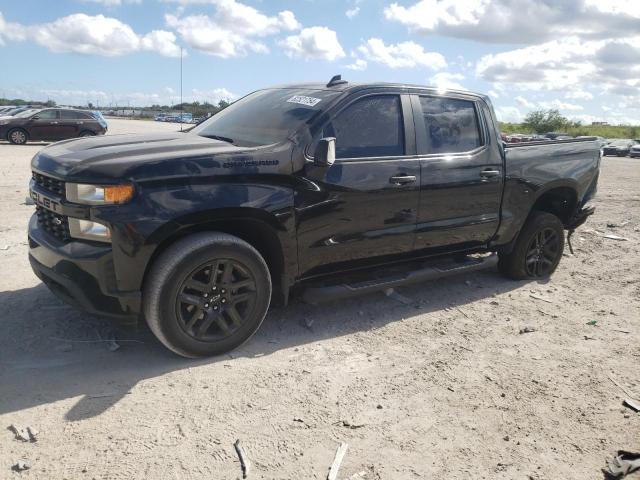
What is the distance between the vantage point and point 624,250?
706 cm

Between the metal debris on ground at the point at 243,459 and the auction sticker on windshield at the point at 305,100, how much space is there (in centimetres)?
243

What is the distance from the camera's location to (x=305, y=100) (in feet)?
13.4

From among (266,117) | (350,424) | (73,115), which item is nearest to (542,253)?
(266,117)

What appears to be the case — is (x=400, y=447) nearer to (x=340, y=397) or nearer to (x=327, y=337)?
(x=340, y=397)

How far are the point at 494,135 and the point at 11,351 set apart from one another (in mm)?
4242

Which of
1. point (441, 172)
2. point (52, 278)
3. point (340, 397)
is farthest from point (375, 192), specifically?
point (52, 278)

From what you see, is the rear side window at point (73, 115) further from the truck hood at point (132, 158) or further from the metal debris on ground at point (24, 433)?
the metal debris on ground at point (24, 433)

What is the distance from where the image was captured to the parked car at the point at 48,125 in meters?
19.8

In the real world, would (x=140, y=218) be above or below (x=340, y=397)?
above

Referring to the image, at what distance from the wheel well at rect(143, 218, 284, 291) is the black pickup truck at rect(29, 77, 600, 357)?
0.01 m

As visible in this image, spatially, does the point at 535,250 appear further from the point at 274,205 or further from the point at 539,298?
the point at 274,205

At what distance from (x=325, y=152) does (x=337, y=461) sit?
1.91 m

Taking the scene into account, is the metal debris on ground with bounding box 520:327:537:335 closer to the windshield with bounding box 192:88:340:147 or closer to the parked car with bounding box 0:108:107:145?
the windshield with bounding box 192:88:340:147

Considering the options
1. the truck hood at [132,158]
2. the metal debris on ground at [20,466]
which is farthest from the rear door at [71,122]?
the metal debris on ground at [20,466]
